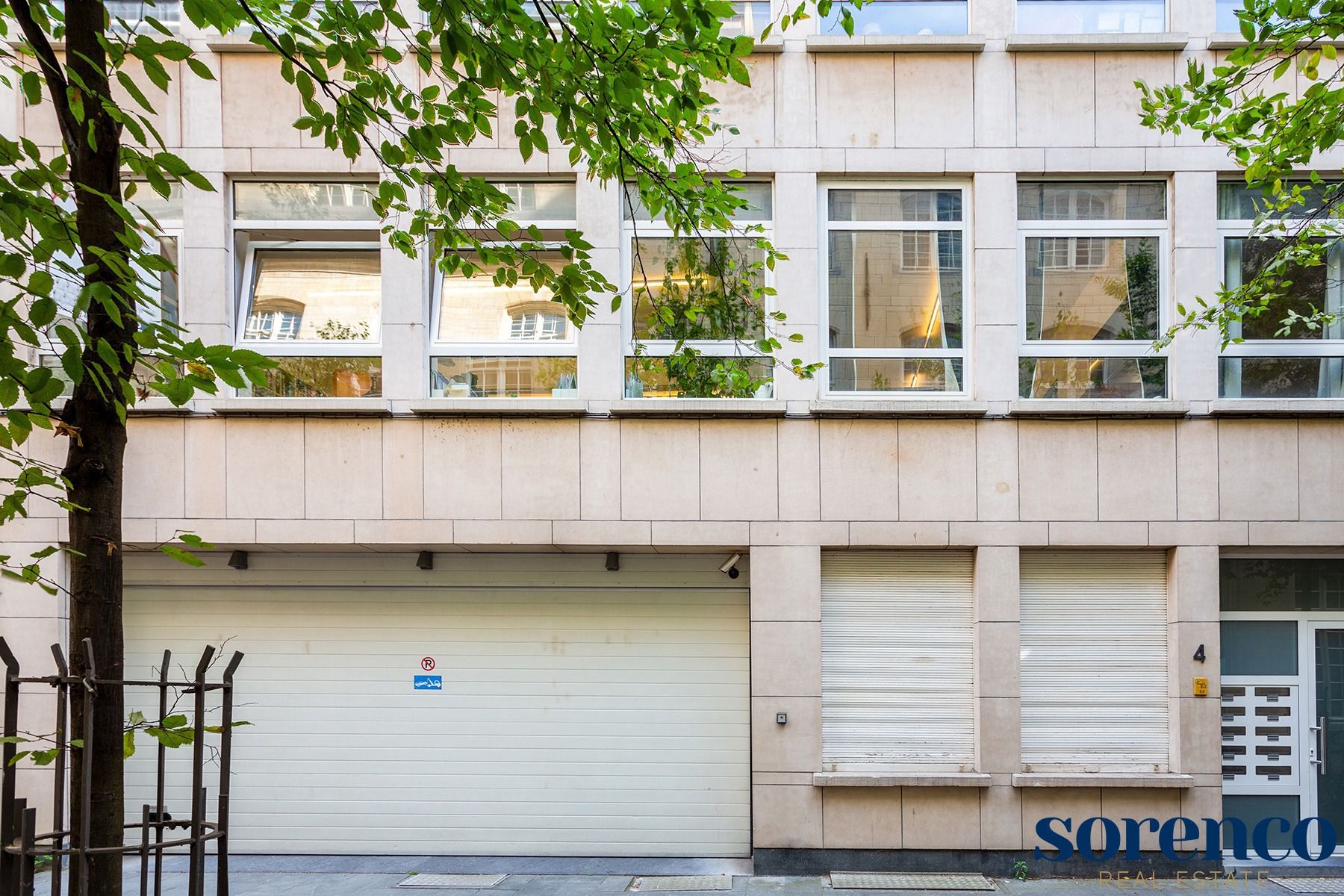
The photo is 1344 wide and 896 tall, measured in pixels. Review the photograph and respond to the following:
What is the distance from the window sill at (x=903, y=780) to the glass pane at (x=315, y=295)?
20.3ft

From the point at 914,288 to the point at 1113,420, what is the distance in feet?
7.45

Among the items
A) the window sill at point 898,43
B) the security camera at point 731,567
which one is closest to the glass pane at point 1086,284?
the window sill at point 898,43

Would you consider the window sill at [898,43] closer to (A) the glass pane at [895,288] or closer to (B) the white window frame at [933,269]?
(B) the white window frame at [933,269]

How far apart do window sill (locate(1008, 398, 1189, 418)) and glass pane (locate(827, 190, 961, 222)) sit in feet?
6.65

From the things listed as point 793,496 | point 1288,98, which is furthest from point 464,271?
point 1288,98

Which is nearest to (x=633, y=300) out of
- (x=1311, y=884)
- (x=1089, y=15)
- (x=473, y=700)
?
(x=473, y=700)

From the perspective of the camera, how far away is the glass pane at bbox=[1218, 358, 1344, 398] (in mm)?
8125

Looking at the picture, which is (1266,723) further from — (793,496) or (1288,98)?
(1288,98)

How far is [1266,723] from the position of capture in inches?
317

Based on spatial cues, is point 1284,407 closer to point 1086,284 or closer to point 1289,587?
point 1289,587

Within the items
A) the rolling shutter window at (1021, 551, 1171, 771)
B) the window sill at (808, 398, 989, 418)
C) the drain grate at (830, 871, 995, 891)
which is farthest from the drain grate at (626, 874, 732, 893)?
the window sill at (808, 398, 989, 418)

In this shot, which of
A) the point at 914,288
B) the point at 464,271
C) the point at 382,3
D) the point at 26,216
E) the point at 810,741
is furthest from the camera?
the point at 914,288

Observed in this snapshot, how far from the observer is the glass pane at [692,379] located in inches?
319

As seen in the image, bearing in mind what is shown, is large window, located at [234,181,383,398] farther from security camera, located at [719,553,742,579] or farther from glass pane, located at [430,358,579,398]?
security camera, located at [719,553,742,579]
